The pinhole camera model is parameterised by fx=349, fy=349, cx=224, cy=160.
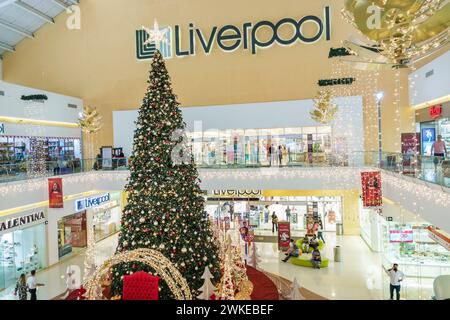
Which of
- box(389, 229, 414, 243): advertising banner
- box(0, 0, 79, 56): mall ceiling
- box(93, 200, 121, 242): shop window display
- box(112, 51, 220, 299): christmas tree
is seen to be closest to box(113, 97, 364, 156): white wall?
box(93, 200, 121, 242): shop window display

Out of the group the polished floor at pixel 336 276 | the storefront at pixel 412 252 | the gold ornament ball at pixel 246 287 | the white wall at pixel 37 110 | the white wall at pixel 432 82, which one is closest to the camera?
the gold ornament ball at pixel 246 287

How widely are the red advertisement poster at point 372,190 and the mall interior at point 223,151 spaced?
4 centimetres

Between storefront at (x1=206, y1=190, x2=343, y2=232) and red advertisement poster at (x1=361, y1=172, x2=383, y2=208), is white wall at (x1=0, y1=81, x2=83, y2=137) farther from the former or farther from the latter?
red advertisement poster at (x1=361, y1=172, x2=383, y2=208)

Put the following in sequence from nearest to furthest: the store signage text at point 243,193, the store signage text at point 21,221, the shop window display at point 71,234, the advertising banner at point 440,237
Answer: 1. the advertising banner at point 440,237
2. the store signage text at point 21,221
3. the shop window display at point 71,234
4. the store signage text at point 243,193

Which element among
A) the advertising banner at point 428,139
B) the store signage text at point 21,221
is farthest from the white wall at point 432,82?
the store signage text at point 21,221

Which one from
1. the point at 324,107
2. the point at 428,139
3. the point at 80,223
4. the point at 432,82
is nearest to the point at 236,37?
the point at 324,107

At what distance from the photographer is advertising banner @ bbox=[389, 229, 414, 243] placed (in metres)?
10.3

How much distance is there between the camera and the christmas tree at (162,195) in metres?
6.48

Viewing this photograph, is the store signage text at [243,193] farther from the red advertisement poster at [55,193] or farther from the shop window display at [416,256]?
the red advertisement poster at [55,193]

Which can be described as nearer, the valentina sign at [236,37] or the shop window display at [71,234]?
the shop window display at [71,234]

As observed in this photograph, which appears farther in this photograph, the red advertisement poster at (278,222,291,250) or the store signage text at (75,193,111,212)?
the store signage text at (75,193,111,212)

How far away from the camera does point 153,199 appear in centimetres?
652

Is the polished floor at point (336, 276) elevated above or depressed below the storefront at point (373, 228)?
below

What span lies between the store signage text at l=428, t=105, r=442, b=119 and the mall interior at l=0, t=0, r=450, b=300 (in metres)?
0.07
